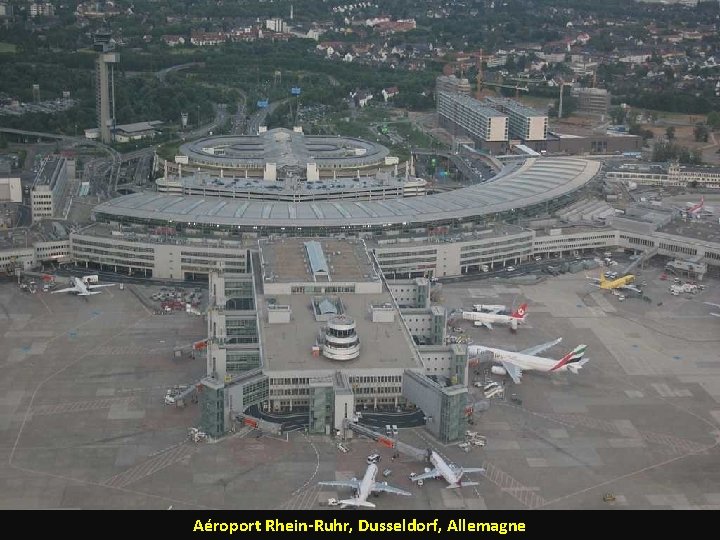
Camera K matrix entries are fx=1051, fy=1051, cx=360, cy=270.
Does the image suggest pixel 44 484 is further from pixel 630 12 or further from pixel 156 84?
pixel 630 12

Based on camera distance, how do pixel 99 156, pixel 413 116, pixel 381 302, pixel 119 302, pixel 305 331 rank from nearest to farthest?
pixel 305 331, pixel 381 302, pixel 119 302, pixel 99 156, pixel 413 116

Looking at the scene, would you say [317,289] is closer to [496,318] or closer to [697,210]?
[496,318]

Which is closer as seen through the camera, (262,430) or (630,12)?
(262,430)

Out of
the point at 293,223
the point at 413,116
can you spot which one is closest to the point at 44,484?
the point at 293,223

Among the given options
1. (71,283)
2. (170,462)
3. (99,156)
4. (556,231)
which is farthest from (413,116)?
(170,462)

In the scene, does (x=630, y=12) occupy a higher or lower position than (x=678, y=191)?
higher

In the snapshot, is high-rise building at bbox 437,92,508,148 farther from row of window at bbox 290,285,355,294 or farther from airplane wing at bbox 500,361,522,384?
airplane wing at bbox 500,361,522,384

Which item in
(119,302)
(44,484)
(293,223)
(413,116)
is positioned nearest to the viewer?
(44,484)
